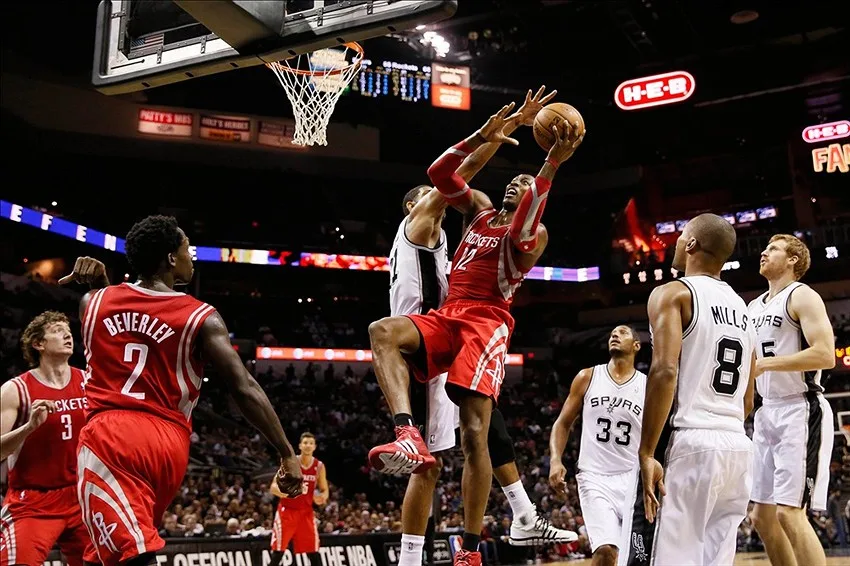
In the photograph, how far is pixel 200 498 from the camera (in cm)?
1773

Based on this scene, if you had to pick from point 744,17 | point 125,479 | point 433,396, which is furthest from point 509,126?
point 744,17

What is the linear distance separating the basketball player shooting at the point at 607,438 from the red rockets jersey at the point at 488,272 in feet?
5.67

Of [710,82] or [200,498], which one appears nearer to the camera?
[200,498]

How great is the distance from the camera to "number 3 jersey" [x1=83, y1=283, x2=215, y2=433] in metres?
3.74

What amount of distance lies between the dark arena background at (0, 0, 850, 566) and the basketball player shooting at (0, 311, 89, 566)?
12089mm

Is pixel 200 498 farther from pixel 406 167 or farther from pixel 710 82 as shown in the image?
pixel 710 82

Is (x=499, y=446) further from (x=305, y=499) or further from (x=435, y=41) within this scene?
(x=435, y=41)

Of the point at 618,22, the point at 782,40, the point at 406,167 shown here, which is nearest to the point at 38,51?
the point at 406,167

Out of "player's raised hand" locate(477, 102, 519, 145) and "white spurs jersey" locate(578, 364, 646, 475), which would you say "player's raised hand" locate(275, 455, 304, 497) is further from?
"white spurs jersey" locate(578, 364, 646, 475)

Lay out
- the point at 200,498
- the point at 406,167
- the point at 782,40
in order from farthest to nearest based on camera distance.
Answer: the point at 406,167 < the point at 782,40 < the point at 200,498

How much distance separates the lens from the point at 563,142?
5277 millimetres

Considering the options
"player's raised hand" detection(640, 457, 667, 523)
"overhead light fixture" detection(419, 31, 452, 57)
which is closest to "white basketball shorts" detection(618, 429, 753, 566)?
"player's raised hand" detection(640, 457, 667, 523)

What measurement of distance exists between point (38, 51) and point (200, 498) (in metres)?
12.8

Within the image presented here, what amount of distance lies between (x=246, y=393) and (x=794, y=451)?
3743mm
